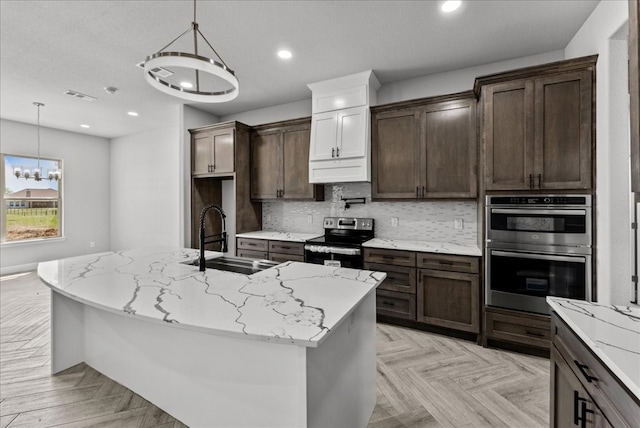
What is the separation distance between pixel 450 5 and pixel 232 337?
2.78 m

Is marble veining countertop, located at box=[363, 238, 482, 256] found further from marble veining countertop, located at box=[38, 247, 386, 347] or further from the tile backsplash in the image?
marble veining countertop, located at box=[38, 247, 386, 347]

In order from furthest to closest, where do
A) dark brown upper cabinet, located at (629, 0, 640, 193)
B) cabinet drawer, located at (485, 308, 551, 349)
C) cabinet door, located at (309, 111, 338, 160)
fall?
1. cabinet door, located at (309, 111, 338, 160)
2. cabinet drawer, located at (485, 308, 551, 349)
3. dark brown upper cabinet, located at (629, 0, 640, 193)

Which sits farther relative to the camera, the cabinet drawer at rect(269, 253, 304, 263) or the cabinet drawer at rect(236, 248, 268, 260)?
the cabinet drawer at rect(236, 248, 268, 260)

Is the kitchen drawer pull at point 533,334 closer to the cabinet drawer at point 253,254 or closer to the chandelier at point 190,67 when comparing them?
the cabinet drawer at point 253,254

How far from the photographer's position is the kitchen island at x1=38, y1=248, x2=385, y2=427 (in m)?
1.17

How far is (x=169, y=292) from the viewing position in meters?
1.51

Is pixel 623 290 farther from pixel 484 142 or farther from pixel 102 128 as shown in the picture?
pixel 102 128

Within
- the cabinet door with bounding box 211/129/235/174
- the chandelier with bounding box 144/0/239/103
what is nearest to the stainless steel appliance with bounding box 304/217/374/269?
the cabinet door with bounding box 211/129/235/174

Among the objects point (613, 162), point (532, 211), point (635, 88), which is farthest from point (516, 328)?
point (635, 88)

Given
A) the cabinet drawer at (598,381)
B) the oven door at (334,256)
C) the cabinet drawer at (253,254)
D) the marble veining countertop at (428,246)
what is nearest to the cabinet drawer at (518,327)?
the marble veining countertop at (428,246)

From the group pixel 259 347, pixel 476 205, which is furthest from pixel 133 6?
pixel 476 205

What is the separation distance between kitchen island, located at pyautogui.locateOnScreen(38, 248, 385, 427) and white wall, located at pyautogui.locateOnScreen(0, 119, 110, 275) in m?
4.99

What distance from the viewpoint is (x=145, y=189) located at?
6.25 metres

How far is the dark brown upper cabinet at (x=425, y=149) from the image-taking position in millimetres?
3074
